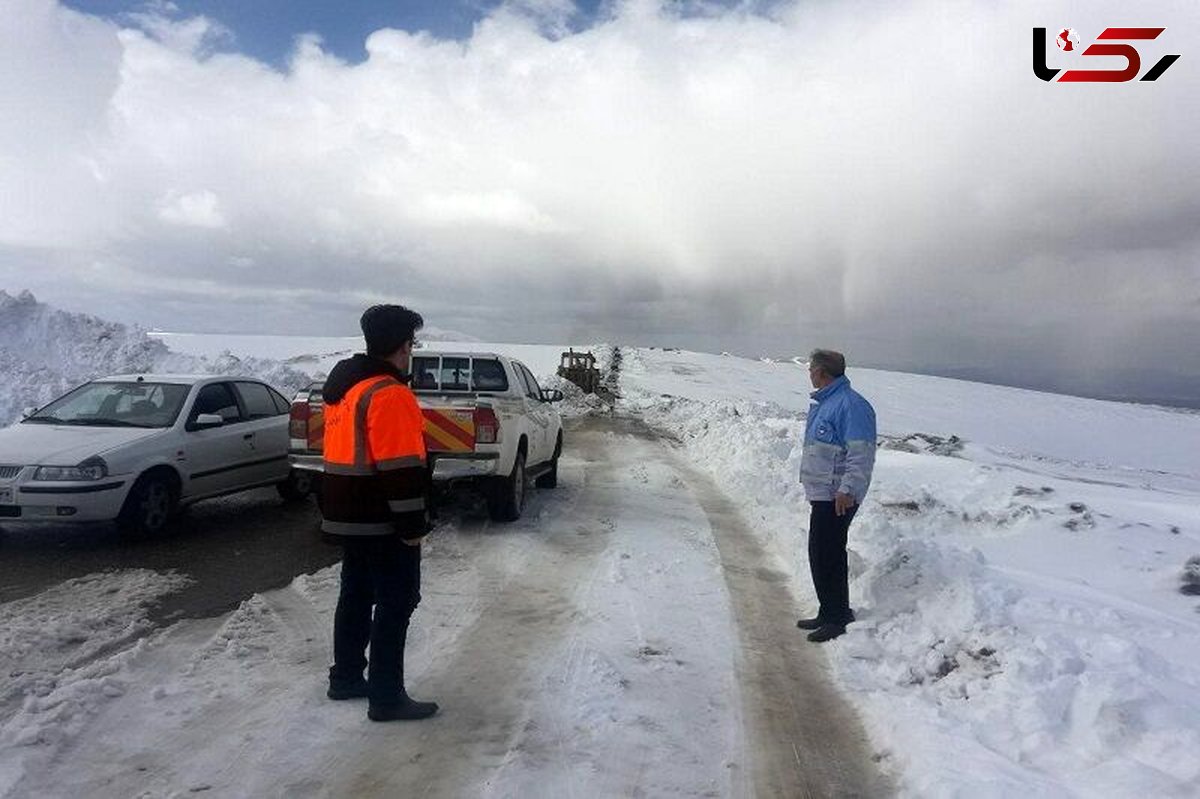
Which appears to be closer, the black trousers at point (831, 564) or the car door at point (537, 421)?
the black trousers at point (831, 564)

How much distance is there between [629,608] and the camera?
6.09 meters

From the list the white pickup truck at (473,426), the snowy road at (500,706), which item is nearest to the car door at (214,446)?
the white pickup truck at (473,426)

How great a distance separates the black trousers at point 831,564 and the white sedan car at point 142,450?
6141 millimetres

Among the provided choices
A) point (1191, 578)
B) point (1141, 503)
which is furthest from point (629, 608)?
point (1141, 503)

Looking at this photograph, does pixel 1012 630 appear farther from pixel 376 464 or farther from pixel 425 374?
pixel 425 374

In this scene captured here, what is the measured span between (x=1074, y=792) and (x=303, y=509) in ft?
27.1

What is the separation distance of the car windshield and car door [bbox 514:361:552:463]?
3879 mm

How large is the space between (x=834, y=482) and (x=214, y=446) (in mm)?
6483

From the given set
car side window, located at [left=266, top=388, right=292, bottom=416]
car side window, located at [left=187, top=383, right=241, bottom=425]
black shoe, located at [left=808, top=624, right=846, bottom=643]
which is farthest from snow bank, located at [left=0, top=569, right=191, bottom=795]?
black shoe, located at [left=808, top=624, right=846, bottom=643]

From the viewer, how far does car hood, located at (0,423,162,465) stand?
7.21 meters

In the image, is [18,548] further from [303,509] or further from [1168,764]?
[1168,764]

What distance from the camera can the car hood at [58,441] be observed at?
721 cm

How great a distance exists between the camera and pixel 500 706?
432 centimetres

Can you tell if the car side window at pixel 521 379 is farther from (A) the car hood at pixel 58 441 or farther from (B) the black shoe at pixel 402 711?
(B) the black shoe at pixel 402 711
